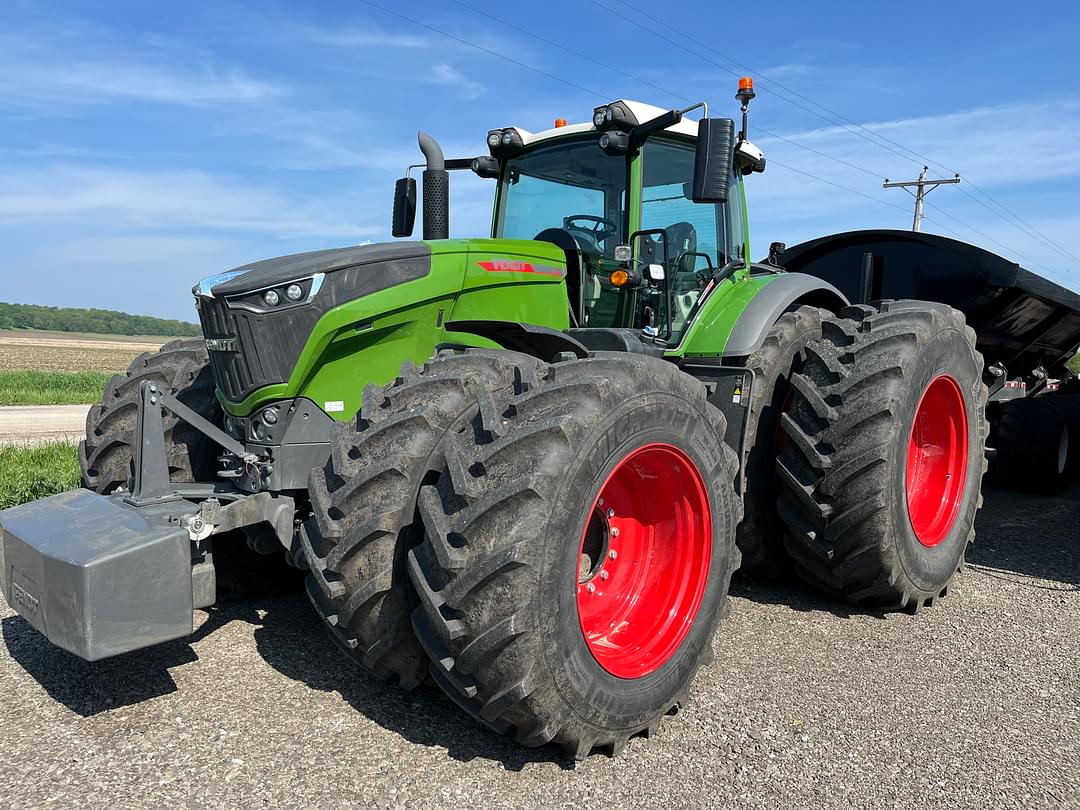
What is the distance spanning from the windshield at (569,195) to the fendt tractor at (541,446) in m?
0.02

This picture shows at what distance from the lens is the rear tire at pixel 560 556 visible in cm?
247

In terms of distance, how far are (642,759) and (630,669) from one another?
294 millimetres

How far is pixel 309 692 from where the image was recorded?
324cm

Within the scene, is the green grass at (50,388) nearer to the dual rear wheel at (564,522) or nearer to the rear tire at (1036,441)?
the rear tire at (1036,441)

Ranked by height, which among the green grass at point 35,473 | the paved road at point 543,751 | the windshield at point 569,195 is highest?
the windshield at point 569,195

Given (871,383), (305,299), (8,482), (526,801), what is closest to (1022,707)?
(871,383)

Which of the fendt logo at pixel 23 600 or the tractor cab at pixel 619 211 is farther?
the tractor cab at pixel 619 211

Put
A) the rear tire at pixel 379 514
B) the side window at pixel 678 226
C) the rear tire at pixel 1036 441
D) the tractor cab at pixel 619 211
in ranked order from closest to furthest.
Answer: the rear tire at pixel 379 514
the tractor cab at pixel 619 211
the side window at pixel 678 226
the rear tire at pixel 1036 441

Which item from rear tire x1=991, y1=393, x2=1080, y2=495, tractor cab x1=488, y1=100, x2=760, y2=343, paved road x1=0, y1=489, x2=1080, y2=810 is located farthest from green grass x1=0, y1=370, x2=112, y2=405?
rear tire x1=991, y1=393, x2=1080, y2=495

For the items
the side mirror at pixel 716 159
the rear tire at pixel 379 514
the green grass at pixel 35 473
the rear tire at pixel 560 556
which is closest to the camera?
the rear tire at pixel 560 556

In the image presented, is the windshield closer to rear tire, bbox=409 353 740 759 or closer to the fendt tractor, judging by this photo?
the fendt tractor

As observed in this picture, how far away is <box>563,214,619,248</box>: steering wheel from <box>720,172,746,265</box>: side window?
2.86 feet

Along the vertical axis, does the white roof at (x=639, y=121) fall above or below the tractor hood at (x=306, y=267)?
above

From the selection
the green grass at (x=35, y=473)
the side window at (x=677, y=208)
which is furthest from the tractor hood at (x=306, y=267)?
the green grass at (x=35, y=473)
